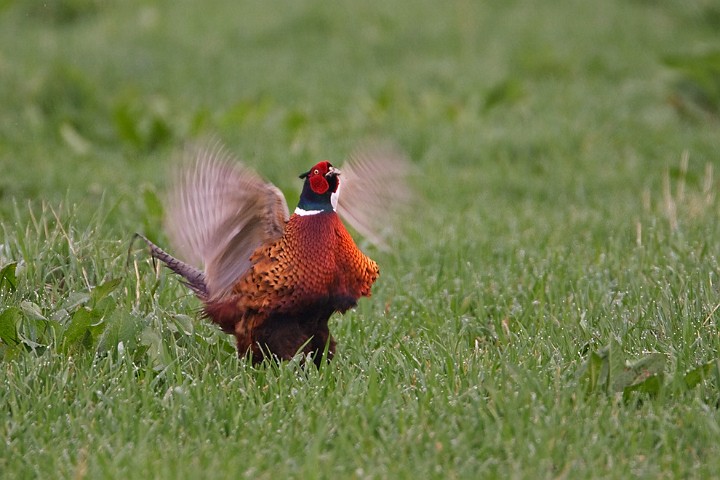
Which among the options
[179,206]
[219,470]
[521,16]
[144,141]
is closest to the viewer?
[219,470]

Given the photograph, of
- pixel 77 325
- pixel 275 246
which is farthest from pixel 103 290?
pixel 275 246

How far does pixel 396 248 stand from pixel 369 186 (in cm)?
153

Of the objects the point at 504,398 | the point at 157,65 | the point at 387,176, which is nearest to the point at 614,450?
the point at 504,398

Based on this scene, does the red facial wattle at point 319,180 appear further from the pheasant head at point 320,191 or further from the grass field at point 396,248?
the grass field at point 396,248

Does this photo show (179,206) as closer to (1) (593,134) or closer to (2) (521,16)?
(1) (593,134)

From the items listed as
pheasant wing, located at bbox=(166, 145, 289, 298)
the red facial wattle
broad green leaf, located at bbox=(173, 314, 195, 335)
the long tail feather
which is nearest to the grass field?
broad green leaf, located at bbox=(173, 314, 195, 335)

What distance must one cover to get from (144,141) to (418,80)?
3023mm

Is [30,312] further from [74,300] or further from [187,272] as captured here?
[187,272]

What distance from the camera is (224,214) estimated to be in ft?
13.0

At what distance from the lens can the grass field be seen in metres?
3.22

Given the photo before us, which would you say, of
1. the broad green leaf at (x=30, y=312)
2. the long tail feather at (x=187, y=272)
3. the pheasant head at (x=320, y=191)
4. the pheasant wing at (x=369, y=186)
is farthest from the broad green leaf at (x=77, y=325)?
the pheasant wing at (x=369, y=186)

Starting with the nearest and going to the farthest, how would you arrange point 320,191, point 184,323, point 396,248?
point 320,191 < point 184,323 < point 396,248

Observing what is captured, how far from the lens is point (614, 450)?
315 centimetres

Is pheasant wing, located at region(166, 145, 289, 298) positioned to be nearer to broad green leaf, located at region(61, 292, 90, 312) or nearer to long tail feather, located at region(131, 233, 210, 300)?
long tail feather, located at region(131, 233, 210, 300)
